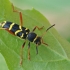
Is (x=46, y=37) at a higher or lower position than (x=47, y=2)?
lower

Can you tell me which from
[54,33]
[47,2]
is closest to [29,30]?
[54,33]

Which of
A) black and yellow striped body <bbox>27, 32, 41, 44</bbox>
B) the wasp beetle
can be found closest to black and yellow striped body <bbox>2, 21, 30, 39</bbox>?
the wasp beetle

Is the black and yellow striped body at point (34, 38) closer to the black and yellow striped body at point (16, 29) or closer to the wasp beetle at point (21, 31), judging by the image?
the wasp beetle at point (21, 31)

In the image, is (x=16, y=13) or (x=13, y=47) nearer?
(x=13, y=47)

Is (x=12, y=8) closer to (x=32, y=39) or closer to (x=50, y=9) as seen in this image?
(x=32, y=39)

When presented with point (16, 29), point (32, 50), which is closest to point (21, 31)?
point (16, 29)

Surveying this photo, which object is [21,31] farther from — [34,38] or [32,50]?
[32,50]

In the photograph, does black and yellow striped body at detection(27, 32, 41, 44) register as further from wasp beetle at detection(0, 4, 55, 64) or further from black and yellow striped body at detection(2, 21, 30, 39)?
black and yellow striped body at detection(2, 21, 30, 39)
